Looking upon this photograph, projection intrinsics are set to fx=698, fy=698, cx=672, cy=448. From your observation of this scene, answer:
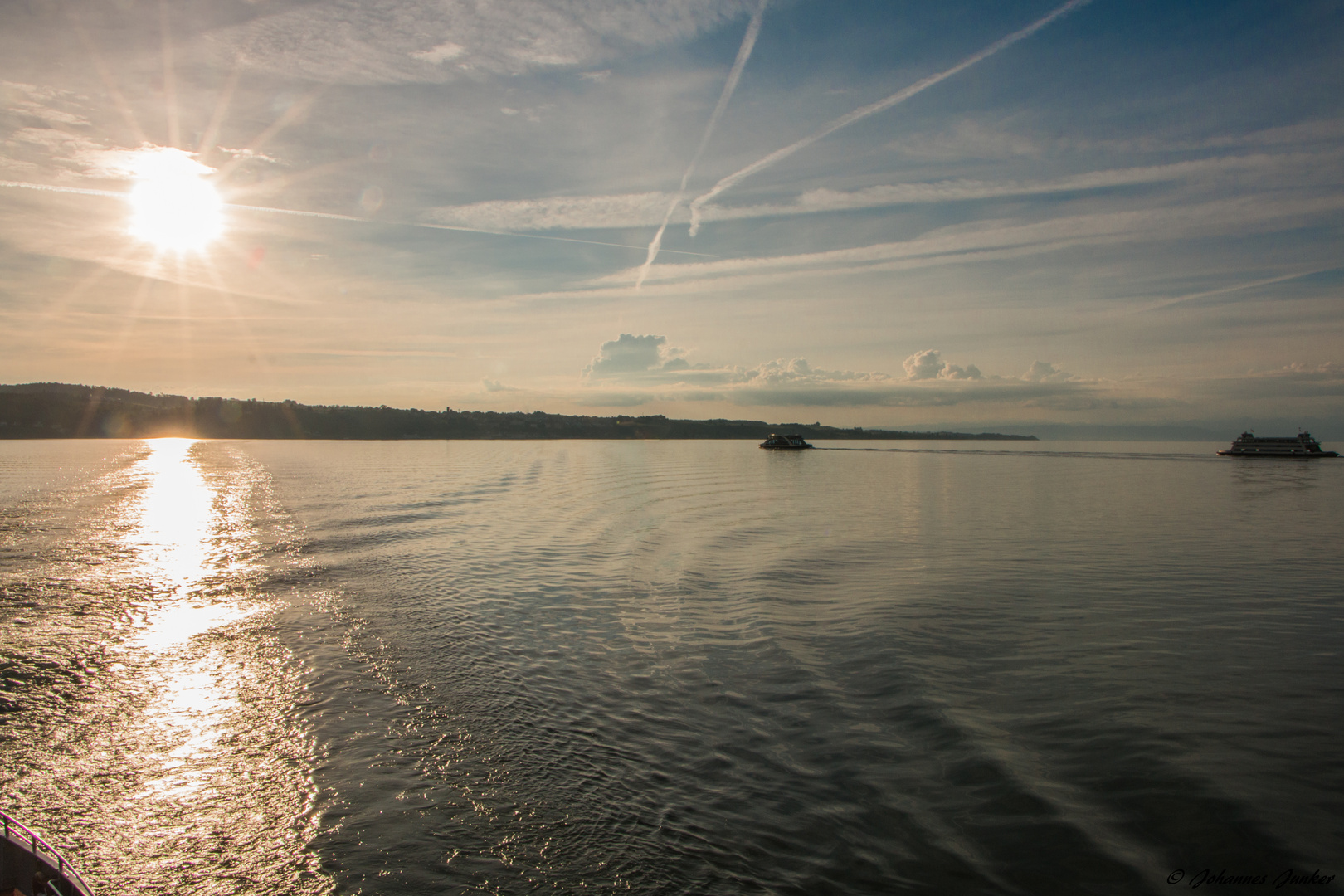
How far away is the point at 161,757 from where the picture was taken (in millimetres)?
10328

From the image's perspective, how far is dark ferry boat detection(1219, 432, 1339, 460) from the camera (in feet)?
420

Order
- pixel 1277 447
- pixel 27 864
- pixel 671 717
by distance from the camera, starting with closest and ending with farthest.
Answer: pixel 27 864 → pixel 671 717 → pixel 1277 447

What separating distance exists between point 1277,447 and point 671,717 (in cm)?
16302

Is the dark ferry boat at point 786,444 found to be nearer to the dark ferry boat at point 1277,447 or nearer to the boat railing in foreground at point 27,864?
the dark ferry boat at point 1277,447

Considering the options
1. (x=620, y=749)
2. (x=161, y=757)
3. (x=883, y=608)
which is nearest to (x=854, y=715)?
(x=620, y=749)

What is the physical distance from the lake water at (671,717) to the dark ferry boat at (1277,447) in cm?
12992

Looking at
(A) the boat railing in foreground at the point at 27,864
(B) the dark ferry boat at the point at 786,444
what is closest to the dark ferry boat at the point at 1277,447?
(B) the dark ferry boat at the point at 786,444

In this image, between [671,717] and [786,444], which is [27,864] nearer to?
[671,717]

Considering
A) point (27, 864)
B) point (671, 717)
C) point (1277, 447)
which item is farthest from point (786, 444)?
point (27, 864)

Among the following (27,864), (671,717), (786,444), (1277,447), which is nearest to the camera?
(27,864)

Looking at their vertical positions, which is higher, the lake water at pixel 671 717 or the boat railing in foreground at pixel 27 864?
the boat railing in foreground at pixel 27 864

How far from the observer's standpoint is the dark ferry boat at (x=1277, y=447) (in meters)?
128

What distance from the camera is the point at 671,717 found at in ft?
39.1

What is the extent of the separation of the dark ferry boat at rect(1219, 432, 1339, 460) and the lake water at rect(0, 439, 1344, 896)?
129917mm
